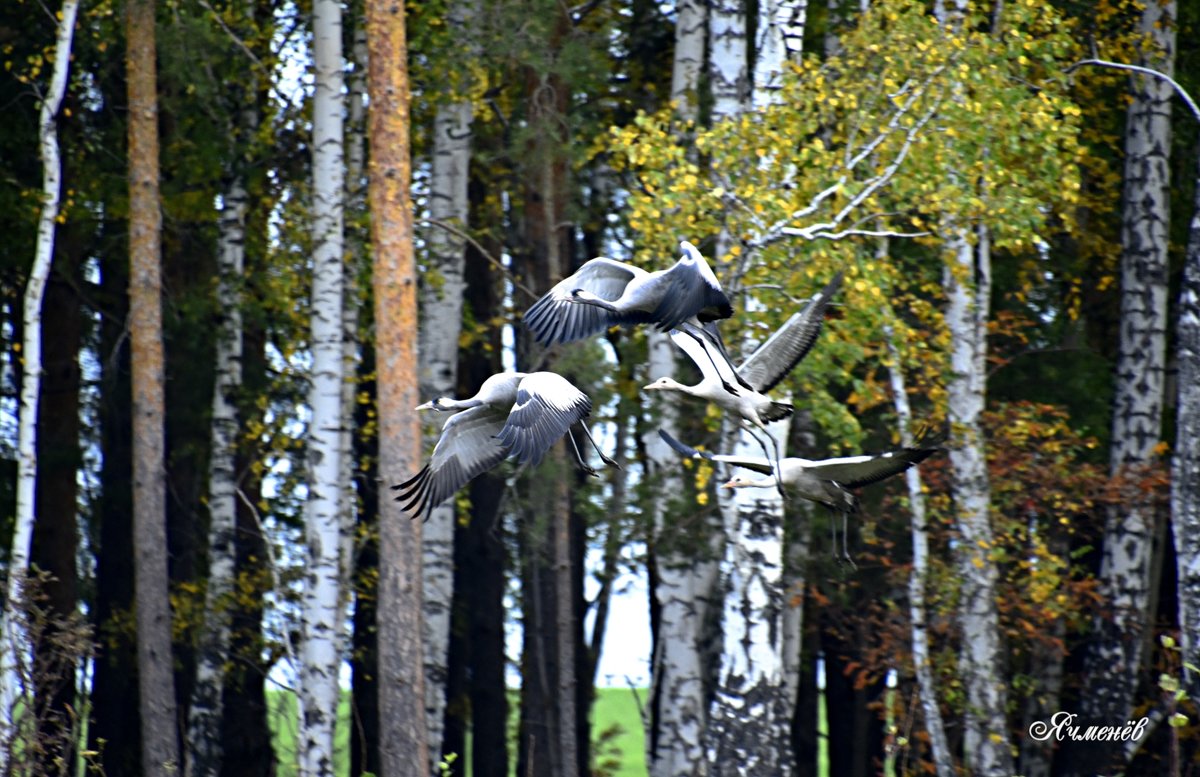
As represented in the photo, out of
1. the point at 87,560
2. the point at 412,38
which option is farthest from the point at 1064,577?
the point at 87,560

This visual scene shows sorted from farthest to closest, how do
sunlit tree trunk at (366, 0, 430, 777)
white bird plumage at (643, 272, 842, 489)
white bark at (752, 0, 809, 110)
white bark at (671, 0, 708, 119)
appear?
white bark at (671, 0, 708, 119) < white bark at (752, 0, 809, 110) < sunlit tree trunk at (366, 0, 430, 777) < white bird plumage at (643, 272, 842, 489)

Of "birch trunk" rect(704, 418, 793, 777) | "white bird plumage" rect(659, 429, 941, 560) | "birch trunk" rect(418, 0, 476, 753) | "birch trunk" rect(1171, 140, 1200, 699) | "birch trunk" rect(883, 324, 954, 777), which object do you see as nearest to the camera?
"white bird plumage" rect(659, 429, 941, 560)

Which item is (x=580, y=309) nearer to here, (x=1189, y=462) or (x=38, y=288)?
(x=1189, y=462)

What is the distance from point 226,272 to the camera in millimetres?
16297

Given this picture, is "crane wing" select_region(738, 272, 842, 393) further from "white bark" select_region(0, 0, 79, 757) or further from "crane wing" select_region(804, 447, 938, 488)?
"white bark" select_region(0, 0, 79, 757)

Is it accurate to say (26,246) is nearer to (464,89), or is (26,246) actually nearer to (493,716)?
(464,89)

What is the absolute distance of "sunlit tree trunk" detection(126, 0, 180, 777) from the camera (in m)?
14.4

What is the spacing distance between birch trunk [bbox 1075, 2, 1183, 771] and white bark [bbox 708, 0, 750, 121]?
4.20m

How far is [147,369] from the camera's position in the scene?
14.4 metres

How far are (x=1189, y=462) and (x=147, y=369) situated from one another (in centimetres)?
816

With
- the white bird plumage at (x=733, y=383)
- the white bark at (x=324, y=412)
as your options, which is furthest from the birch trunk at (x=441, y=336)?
the white bird plumage at (x=733, y=383)

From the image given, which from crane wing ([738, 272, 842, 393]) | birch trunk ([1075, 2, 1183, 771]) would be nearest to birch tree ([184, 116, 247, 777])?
birch trunk ([1075, 2, 1183, 771])

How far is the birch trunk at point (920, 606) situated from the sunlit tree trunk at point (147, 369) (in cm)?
605

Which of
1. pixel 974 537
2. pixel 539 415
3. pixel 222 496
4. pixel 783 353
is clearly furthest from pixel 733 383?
pixel 222 496
